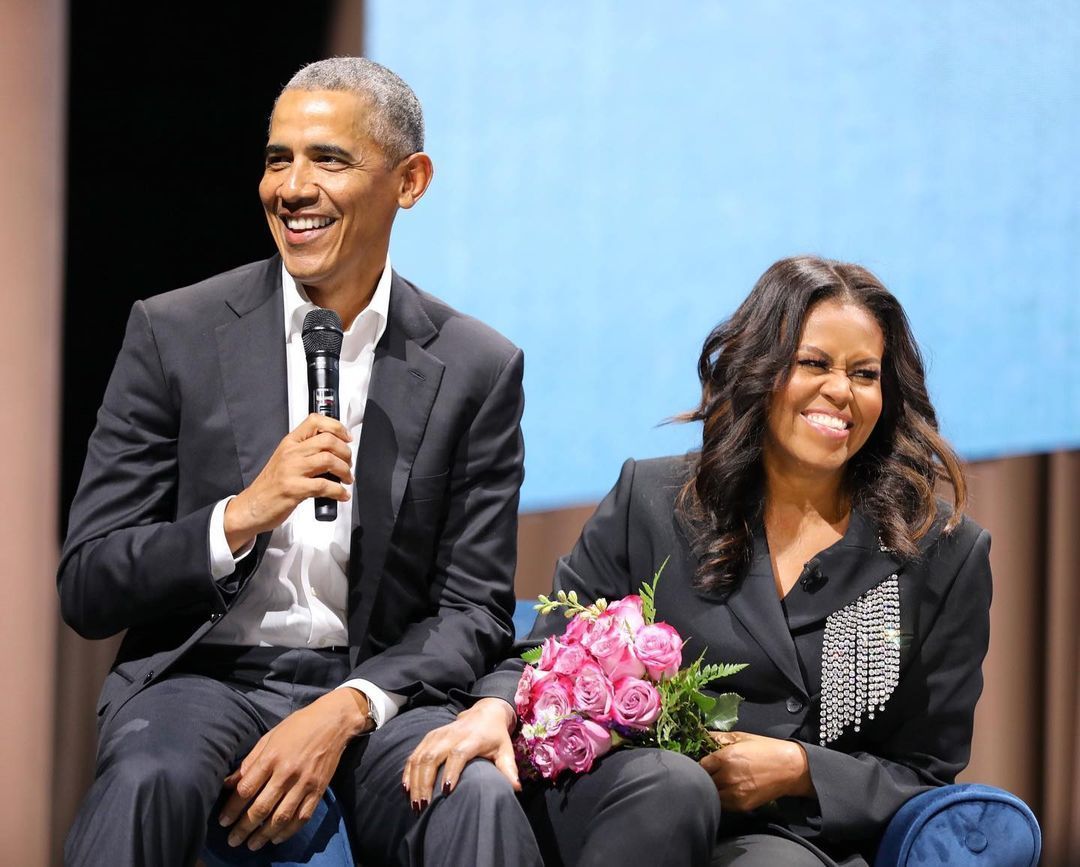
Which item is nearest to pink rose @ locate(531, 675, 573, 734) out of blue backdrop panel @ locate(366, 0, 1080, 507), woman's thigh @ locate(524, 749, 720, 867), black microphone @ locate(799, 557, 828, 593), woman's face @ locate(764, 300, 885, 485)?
woman's thigh @ locate(524, 749, 720, 867)

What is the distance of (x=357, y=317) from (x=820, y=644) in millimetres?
1026

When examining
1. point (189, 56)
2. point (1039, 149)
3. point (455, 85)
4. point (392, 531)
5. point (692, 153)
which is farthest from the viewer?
point (1039, 149)

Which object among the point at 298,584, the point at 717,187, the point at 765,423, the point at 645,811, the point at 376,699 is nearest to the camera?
the point at 645,811

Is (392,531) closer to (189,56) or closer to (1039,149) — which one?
(189,56)

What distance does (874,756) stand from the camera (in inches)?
112

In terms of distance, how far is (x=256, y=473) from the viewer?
2.68 metres

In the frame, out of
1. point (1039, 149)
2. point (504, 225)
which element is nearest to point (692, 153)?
point (504, 225)

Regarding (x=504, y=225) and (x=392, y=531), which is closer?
(x=392, y=531)

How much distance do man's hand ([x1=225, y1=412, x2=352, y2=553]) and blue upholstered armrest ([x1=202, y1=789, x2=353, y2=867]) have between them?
0.49 m

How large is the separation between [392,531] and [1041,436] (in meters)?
2.91

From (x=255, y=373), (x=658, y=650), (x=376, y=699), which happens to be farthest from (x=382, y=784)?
(x=255, y=373)

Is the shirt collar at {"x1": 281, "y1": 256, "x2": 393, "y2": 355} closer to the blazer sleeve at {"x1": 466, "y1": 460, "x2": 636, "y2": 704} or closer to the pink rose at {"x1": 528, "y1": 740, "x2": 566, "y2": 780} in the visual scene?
the blazer sleeve at {"x1": 466, "y1": 460, "x2": 636, "y2": 704}

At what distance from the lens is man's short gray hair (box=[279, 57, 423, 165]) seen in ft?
9.11

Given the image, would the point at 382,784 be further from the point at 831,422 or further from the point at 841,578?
the point at 831,422
